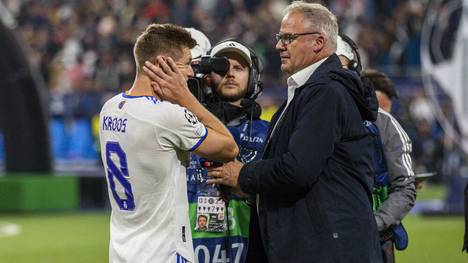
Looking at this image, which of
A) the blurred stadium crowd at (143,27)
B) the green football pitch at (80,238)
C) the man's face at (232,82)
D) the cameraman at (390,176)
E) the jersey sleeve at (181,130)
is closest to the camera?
the jersey sleeve at (181,130)

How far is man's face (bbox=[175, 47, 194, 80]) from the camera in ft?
19.0

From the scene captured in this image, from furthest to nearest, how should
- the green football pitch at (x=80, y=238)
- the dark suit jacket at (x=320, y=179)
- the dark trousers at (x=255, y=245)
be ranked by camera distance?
the green football pitch at (x=80, y=238), the dark trousers at (x=255, y=245), the dark suit jacket at (x=320, y=179)

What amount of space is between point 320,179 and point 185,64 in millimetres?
964

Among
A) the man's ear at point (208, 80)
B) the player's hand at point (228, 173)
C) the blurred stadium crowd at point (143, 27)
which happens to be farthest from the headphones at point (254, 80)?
the blurred stadium crowd at point (143, 27)

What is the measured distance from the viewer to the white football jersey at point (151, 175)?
5.68 meters

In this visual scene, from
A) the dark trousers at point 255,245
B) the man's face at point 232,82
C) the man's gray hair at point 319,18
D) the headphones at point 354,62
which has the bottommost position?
the dark trousers at point 255,245

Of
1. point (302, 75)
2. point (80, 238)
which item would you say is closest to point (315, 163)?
point (302, 75)

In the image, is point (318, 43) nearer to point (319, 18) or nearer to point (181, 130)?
point (319, 18)

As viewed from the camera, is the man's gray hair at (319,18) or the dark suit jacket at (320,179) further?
the man's gray hair at (319,18)

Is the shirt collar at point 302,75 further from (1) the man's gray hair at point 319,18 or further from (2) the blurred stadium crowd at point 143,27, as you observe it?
(2) the blurred stadium crowd at point 143,27

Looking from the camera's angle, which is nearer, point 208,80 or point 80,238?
point 208,80

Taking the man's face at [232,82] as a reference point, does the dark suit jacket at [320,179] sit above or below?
below

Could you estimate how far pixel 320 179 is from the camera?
5.58 m

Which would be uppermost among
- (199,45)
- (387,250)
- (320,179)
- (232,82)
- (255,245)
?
(199,45)
